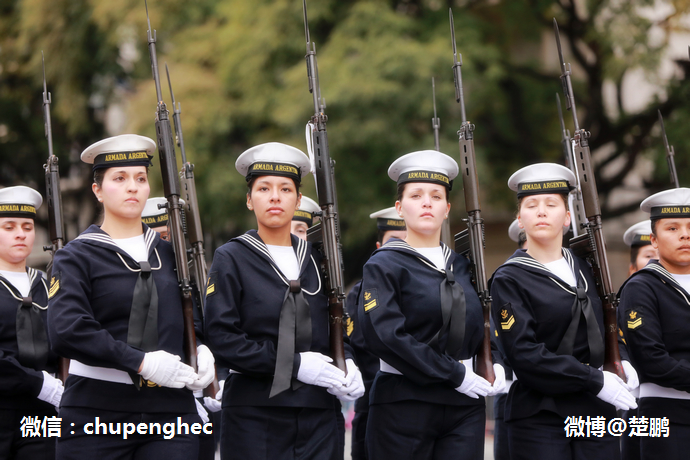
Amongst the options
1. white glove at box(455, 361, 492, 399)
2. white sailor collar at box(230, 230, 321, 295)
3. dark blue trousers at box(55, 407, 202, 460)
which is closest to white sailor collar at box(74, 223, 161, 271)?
white sailor collar at box(230, 230, 321, 295)

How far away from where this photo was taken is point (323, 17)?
1149 centimetres

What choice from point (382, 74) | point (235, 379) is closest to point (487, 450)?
point (382, 74)

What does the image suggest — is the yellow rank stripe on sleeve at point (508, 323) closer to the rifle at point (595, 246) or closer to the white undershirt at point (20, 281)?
the rifle at point (595, 246)

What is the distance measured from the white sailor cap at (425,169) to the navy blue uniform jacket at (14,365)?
2.30 m

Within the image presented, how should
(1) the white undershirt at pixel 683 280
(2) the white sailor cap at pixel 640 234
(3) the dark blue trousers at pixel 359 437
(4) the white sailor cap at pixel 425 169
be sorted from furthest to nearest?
(2) the white sailor cap at pixel 640 234 → (3) the dark blue trousers at pixel 359 437 → (1) the white undershirt at pixel 683 280 → (4) the white sailor cap at pixel 425 169

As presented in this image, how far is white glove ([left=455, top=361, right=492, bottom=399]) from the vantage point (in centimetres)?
452

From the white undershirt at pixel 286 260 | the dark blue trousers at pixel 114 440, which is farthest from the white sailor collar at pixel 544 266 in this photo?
the dark blue trousers at pixel 114 440

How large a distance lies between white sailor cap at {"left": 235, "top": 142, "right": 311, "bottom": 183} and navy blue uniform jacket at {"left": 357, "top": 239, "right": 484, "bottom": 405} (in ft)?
2.18

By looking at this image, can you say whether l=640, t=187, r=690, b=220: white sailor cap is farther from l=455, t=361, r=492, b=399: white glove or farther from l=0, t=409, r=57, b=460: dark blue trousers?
l=0, t=409, r=57, b=460: dark blue trousers

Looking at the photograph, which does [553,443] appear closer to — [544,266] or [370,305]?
[544,266]

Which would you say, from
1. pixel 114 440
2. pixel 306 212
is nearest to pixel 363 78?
pixel 306 212

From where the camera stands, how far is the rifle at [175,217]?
439 cm

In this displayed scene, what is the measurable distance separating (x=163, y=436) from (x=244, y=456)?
0.42 meters

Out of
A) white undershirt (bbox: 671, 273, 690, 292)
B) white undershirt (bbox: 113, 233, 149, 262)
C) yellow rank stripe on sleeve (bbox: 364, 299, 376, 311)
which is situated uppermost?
white undershirt (bbox: 113, 233, 149, 262)
